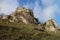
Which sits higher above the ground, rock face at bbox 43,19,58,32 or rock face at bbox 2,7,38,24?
rock face at bbox 2,7,38,24

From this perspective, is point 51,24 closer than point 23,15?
No

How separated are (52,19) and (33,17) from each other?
9783 millimetres

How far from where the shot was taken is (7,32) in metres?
50.2

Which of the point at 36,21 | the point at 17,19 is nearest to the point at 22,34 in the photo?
the point at 17,19

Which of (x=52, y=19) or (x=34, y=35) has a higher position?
(x=52, y=19)

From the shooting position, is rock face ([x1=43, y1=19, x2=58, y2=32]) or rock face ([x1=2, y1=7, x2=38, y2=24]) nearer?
rock face ([x1=43, y1=19, x2=58, y2=32])

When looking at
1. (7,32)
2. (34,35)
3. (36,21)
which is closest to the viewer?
(7,32)

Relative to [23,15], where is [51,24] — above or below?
below

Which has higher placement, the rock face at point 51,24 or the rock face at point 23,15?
the rock face at point 23,15

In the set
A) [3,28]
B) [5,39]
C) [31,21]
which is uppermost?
[31,21]

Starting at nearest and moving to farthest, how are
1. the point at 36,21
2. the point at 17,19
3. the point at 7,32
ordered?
the point at 7,32 < the point at 17,19 < the point at 36,21

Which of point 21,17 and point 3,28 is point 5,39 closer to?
point 3,28

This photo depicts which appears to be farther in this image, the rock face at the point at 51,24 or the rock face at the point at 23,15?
the rock face at the point at 23,15

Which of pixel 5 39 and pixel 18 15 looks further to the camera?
pixel 18 15
